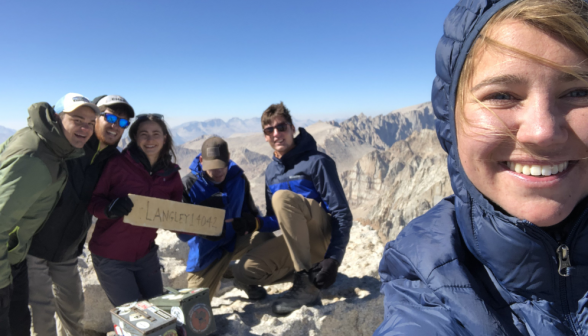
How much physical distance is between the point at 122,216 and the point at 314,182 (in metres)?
2.26

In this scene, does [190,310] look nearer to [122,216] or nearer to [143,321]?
[143,321]

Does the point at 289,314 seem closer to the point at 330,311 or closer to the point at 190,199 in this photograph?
the point at 330,311

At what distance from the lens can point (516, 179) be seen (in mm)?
994

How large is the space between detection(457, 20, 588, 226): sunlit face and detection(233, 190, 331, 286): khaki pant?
8.71 feet

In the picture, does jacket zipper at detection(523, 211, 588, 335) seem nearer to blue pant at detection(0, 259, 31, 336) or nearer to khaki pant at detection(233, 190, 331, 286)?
khaki pant at detection(233, 190, 331, 286)

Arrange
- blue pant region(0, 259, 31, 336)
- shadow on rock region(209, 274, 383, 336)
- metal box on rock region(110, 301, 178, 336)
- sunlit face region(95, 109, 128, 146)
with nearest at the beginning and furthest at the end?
1. metal box on rock region(110, 301, 178, 336)
2. blue pant region(0, 259, 31, 336)
3. shadow on rock region(209, 274, 383, 336)
4. sunlit face region(95, 109, 128, 146)

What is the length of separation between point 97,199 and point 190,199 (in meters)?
1.08

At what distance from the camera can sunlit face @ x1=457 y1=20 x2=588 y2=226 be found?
0.89 m

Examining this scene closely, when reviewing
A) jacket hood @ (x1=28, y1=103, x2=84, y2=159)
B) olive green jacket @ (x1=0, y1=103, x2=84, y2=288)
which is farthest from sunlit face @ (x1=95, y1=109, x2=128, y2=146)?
jacket hood @ (x1=28, y1=103, x2=84, y2=159)

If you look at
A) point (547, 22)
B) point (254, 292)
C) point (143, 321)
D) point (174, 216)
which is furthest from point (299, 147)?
point (547, 22)

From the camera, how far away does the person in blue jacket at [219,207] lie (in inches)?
155

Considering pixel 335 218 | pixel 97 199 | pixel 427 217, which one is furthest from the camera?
pixel 335 218

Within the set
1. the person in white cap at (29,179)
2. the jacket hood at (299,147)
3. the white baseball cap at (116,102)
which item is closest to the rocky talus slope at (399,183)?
the jacket hood at (299,147)

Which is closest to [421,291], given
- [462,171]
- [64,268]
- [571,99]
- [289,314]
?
[462,171]
